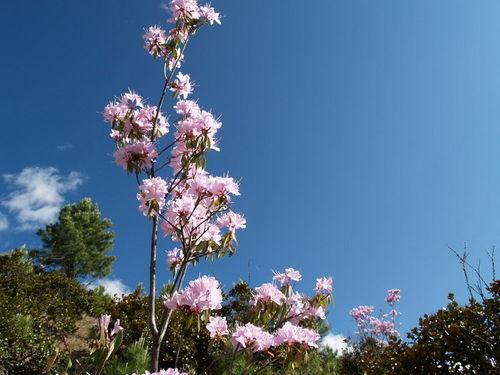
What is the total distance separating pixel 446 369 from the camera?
446cm

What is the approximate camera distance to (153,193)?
291cm

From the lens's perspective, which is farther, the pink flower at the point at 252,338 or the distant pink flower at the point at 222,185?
the distant pink flower at the point at 222,185

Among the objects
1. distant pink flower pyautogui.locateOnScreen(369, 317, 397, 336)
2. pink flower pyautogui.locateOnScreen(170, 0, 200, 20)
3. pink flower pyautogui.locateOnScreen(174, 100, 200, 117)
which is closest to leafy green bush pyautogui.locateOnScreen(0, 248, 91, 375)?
pink flower pyautogui.locateOnScreen(174, 100, 200, 117)

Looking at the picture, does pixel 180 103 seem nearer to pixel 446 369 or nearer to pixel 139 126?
pixel 139 126

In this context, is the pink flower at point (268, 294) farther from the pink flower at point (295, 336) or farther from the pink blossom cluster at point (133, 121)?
the pink blossom cluster at point (133, 121)

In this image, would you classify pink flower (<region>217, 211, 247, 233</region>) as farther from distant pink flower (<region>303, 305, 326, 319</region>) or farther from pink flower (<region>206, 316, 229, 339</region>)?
distant pink flower (<region>303, 305, 326, 319</region>)

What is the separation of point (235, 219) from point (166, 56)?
163 cm

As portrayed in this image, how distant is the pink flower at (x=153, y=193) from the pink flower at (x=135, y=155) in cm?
31

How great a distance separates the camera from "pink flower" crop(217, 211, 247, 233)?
125 inches

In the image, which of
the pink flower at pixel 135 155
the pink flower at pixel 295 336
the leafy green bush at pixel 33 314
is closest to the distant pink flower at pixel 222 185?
the pink flower at pixel 135 155

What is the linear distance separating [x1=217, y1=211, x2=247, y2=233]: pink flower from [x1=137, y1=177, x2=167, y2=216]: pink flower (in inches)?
18.8

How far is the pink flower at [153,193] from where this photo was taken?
9.53ft

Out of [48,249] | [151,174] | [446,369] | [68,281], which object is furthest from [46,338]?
[48,249]

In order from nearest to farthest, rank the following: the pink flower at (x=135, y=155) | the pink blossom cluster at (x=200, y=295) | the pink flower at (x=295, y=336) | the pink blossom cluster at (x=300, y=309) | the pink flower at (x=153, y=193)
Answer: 1. the pink blossom cluster at (x=200, y=295)
2. the pink flower at (x=295, y=336)
3. the pink flower at (x=153, y=193)
4. the pink flower at (x=135, y=155)
5. the pink blossom cluster at (x=300, y=309)
